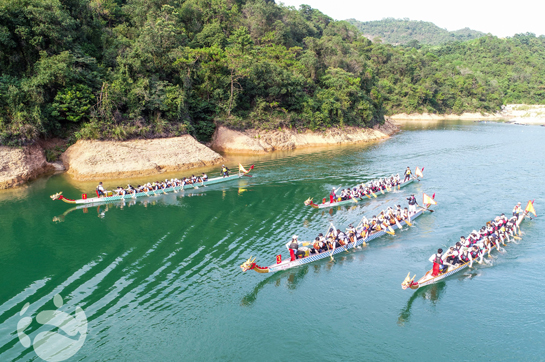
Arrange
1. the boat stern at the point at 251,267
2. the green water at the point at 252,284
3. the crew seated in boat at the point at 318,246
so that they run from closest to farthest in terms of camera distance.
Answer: the green water at the point at 252,284 → the boat stern at the point at 251,267 → the crew seated in boat at the point at 318,246

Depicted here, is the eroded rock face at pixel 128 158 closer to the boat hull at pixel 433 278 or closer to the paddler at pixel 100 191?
the paddler at pixel 100 191

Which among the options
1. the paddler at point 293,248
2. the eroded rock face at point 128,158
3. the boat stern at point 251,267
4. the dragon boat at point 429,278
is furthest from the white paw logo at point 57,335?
the eroded rock face at point 128,158

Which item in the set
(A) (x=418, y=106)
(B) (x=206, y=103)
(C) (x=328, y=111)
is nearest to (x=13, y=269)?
(B) (x=206, y=103)

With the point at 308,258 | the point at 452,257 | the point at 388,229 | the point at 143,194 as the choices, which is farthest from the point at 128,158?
the point at 452,257

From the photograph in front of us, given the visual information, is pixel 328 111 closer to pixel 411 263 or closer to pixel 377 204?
pixel 377 204

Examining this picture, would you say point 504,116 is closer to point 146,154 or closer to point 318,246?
point 146,154

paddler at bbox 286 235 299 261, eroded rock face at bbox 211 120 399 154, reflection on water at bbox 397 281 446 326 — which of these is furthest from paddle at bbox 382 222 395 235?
eroded rock face at bbox 211 120 399 154

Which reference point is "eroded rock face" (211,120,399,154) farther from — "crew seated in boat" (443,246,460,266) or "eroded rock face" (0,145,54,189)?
"crew seated in boat" (443,246,460,266)

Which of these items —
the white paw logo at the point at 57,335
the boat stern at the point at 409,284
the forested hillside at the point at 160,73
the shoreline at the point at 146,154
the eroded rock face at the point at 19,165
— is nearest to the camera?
the white paw logo at the point at 57,335
